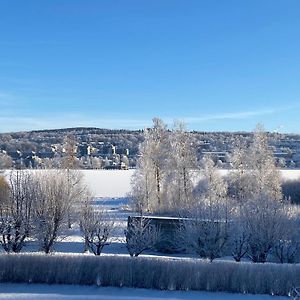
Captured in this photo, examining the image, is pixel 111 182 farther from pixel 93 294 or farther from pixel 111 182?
pixel 93 294

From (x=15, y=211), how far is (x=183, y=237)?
1075cm

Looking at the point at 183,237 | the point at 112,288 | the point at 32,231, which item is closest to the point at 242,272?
the point at 112,288

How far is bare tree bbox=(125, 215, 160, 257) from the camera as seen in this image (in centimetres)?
3250

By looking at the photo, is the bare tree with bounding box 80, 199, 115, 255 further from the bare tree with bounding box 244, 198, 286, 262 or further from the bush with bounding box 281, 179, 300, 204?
the bush with bounding box 281, 179, 300, 204

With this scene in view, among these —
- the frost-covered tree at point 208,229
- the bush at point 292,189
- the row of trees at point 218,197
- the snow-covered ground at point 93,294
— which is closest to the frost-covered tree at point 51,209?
the snow-covered ground at point 93,294

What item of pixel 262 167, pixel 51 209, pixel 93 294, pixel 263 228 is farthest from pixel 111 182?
pixel 93 294

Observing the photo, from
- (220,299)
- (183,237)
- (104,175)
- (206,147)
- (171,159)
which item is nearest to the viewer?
(220,299)

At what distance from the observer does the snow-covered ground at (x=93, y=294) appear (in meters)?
24.0

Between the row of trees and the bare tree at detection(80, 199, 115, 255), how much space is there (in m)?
4.81

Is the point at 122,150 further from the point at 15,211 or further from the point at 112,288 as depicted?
the point at 112,288

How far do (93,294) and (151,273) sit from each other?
293cm

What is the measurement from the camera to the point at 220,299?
24.2 metres

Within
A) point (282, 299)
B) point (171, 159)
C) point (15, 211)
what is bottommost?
point (282, 299)

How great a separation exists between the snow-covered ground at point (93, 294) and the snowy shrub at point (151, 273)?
18.0 inches
